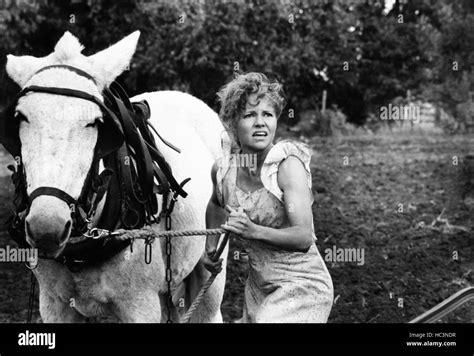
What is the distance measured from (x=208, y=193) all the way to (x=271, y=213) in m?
1.57

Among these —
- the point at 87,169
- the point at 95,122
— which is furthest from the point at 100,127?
the point at 87,169

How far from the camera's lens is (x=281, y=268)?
122 inches

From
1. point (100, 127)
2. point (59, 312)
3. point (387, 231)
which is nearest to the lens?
point (100, 127)

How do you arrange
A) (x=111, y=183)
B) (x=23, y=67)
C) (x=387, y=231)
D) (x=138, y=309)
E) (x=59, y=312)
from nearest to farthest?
(x=23, y=67)
(x=111, y=183)
(x=138, y=309)
(x=59, y=312)
(x=387, y=231)

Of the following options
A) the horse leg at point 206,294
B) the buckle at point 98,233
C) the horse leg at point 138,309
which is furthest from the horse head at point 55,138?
the horse leg at point 206,294

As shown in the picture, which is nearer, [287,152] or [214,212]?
[287,152]

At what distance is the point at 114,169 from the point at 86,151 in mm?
499

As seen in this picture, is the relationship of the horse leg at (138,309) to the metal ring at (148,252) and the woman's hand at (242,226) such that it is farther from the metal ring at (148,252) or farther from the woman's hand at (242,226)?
the woman's hand at (242,226)

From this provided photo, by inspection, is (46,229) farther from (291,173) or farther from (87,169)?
(291,173)

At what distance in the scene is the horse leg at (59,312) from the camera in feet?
12.8

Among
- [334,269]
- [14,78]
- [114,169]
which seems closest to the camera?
[14,78]

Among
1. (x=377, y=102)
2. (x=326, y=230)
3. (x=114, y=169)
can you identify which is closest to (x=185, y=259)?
(x=114, y=169)
